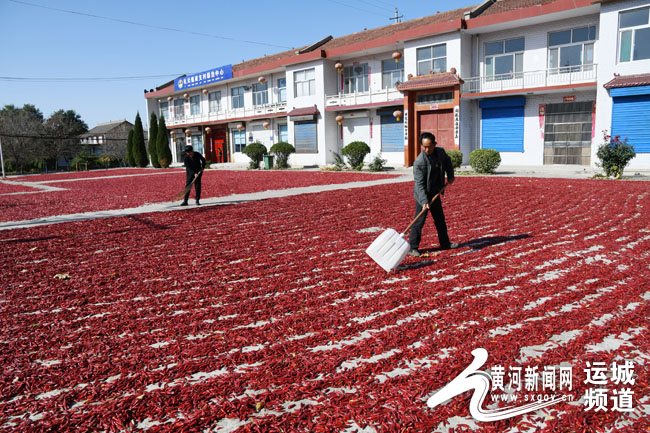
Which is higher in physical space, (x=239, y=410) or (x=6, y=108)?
(x=6, y=108)

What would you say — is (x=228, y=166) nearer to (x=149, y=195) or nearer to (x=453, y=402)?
(x=149, y=195)

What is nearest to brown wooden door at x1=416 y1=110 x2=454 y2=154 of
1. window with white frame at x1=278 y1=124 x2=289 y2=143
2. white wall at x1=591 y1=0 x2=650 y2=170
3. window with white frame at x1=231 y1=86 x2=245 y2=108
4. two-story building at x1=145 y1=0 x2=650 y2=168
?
two-story building at x1=145 y1=0 x2=650 y2=168

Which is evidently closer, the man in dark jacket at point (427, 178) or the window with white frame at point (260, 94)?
the man in dark jacket at point (427, 178)

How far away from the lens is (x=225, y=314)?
4797 mm

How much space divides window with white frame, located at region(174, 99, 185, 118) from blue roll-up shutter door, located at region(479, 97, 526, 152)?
109ft

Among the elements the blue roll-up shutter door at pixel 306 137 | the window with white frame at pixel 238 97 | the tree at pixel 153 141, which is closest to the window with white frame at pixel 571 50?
the blue roll-up shutter door at pixel 306 137

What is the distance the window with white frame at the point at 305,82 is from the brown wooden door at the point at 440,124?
9.54 meters

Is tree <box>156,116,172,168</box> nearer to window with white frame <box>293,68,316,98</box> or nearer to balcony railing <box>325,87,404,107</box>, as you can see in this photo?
window with white frame <box>293,68,316,98</box>

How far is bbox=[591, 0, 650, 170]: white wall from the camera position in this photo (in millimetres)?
20438

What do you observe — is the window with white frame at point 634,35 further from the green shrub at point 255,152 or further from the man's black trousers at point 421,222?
the green shrub at point 255,152

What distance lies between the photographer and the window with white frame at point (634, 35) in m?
20.2

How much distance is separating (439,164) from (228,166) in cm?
3545

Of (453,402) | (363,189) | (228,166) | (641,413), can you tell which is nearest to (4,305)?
(453,402)

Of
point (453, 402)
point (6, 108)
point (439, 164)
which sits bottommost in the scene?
point (453, 402)
